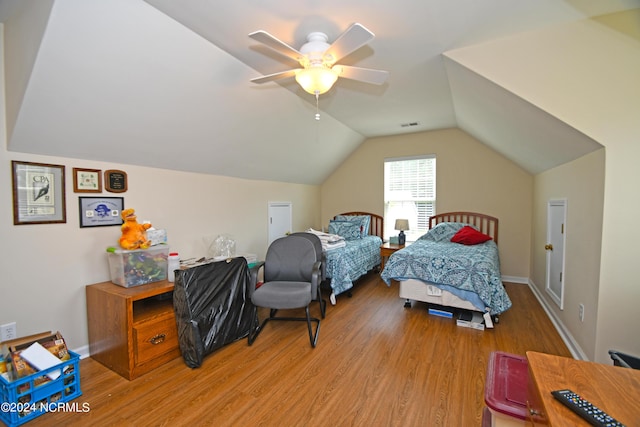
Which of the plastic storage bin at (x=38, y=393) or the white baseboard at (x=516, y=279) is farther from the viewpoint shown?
the white baseboard at (x=516, y=279)

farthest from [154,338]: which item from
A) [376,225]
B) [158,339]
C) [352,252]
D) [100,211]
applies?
[376,225]

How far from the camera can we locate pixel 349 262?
12.8 feet

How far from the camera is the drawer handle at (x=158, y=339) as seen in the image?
228 centimetres

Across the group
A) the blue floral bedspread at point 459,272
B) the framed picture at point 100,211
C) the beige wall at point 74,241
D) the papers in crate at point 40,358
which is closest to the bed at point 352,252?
the blue floral bedspread at point 459,272

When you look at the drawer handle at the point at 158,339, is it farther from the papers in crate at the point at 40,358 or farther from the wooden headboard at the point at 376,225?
the wooden headboard at the point at 376,225

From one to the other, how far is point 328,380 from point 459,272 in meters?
1.81

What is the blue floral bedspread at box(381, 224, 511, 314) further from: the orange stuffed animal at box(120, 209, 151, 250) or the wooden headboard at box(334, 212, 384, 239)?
the orange stuffed animal at box(120, 209, 151, 250)

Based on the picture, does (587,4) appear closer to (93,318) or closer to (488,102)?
(488,102)

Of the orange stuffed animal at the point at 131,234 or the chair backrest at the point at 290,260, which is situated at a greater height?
the orange stuffed animal at the point at 131,234

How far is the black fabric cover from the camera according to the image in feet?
7.67

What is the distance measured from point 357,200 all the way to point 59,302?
181 inches

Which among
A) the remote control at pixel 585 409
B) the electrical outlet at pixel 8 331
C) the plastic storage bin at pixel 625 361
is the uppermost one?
the remote control at pixel 585 409

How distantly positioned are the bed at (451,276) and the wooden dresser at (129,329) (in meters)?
2.32

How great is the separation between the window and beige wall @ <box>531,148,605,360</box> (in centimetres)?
209
